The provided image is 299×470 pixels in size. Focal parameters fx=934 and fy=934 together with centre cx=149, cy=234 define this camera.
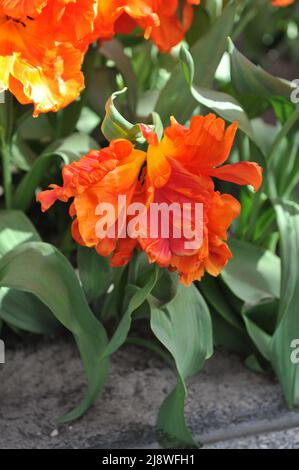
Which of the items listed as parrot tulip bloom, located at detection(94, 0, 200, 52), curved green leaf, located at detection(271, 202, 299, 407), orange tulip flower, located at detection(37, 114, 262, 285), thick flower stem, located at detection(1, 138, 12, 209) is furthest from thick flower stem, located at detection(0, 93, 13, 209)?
curved green leaf, located at detection(271, 202, 299, 407)

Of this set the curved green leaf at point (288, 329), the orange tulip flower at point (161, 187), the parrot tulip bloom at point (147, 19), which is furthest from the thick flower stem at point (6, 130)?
the curved green leaf at point (288, 329)

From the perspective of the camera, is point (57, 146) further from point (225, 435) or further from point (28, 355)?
point (225, 435)

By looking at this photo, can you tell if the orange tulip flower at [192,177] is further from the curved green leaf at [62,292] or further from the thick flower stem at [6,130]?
the thick flower stem at [6,130]

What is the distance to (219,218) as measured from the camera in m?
1.02

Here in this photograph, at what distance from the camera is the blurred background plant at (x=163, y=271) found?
3.84 ft

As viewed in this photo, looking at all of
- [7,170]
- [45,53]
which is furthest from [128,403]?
[45,53]

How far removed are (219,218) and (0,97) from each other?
1.24 ft

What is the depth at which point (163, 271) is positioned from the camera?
1.17m

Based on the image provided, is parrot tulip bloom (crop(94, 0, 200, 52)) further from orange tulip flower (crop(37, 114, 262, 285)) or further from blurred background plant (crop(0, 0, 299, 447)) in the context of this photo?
orange tulip flower (crop(37, 114, 262, 285))

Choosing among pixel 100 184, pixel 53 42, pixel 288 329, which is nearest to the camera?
pixel 100 184

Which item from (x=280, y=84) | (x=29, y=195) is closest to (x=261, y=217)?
(x=280, y=84)

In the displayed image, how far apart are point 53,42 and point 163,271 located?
0.31 metres

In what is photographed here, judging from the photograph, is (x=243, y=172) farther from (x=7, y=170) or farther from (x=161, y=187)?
(x=7, y=170)

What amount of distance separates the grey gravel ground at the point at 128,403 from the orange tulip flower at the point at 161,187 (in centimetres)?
30
